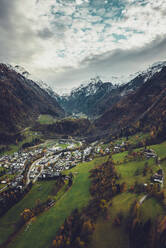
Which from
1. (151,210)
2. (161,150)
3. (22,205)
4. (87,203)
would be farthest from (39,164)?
(161,150)

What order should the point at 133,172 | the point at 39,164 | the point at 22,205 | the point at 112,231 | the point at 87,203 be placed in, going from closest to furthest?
the point at 112,231 → the point at 87,203 → the point at 22,205 → the point at 133,172 → the point at 39,164

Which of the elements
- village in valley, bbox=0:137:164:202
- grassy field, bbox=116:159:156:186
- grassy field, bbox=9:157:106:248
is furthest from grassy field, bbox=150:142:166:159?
grassy field, bbox=9:157:106:248

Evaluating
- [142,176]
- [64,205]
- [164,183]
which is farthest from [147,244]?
[64,205]

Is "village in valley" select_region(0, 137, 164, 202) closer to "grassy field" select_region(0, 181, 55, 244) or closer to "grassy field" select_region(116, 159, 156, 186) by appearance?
"grassy field" select_region(116, 159, 156, 186)

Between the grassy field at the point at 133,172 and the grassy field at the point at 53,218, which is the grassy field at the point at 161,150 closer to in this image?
the grassy field at the point at 133,172

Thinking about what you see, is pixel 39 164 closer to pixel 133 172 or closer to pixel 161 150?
pixel 133 172

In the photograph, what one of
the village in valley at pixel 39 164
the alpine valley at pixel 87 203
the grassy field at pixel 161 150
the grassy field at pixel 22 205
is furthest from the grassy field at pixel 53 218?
the grassy field at pixel 161 150
